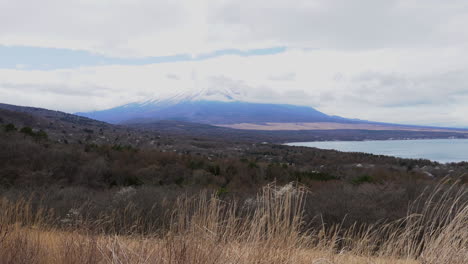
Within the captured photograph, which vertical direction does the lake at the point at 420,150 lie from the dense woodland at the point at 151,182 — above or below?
below

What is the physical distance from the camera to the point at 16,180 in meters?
12.9

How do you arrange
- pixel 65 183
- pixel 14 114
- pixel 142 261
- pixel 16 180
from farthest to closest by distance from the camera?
pixel 14 114 → pixel 65 183 → pixel 16 180 → pixel 142 261

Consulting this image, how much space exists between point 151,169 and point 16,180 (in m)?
5.39

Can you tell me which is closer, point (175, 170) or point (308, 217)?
point (308, 217)

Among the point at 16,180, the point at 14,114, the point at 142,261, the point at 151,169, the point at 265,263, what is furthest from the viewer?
the point at 14,114

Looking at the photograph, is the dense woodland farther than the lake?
No

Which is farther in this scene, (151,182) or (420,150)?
(420,150)

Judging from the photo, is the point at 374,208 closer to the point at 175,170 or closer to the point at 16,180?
the point at 175,170

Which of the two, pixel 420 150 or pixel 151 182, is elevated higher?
pixel 151 182

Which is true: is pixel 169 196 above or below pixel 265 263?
below

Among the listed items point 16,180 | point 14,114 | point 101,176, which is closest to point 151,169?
point 101,176

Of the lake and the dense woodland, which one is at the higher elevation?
the dense woodland

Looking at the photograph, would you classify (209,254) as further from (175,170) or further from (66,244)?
(175,170)

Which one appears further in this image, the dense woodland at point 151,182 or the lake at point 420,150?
the lake at point 420,150
